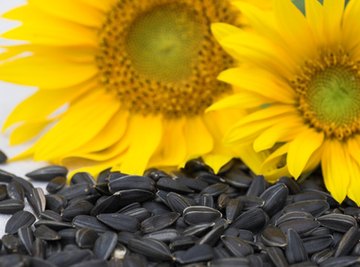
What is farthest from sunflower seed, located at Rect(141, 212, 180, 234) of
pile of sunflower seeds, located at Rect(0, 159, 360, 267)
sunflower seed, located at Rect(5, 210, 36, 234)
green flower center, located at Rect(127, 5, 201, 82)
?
green flower center, located at Rect(127, 5, 201, 82)

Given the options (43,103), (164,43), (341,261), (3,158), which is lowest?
(341,261)

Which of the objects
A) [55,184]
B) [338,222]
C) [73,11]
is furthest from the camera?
[73,11]

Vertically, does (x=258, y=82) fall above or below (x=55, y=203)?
above

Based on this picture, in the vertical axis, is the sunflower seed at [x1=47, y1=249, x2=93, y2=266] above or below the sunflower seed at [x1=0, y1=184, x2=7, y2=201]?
below

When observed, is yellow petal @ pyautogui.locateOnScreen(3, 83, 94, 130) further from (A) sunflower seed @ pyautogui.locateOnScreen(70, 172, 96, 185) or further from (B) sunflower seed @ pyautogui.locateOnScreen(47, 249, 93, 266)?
(B) sunflower seed @ pyautogui.locateOnScreen(47, 249, 93, 266)

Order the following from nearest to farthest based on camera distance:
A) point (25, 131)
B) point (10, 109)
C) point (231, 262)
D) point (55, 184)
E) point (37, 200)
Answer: point (231, 262) < point (37, 200) < point (55, 184) < point (25, 131) < point (10, 109)

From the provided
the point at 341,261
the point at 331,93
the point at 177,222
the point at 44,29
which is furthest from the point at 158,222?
the point at 44,29

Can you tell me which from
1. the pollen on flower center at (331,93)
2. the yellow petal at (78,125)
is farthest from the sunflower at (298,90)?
the yellow petal at (78,125)

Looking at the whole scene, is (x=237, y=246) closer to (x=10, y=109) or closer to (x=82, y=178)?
(x=82, y=178)

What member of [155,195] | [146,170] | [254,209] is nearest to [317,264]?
[254,209]
